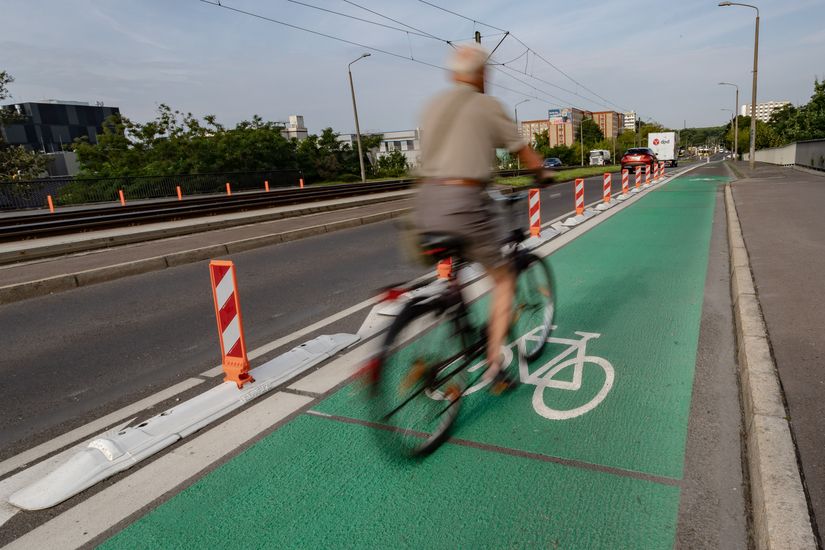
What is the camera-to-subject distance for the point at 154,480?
2.75 meters

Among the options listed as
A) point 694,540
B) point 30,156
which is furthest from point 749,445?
point 30,156

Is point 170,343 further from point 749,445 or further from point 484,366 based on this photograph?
point 749,445

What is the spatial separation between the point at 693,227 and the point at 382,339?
32.5ft

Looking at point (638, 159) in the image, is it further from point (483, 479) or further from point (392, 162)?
point (483, 479)

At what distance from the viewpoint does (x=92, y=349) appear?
484 centimetres

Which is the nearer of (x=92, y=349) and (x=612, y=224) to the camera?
(x=92, y=349)

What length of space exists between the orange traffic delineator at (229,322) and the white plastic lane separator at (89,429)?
0.44 m

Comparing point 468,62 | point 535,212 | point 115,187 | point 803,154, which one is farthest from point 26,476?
point 803,154

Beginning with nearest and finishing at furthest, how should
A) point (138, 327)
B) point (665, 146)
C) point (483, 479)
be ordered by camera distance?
point (483, 479) < point (138, 327) < point (665, 146)

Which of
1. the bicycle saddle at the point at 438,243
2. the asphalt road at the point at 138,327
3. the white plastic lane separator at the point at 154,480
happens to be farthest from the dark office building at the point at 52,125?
the bicycle saddle at the point at 438,243

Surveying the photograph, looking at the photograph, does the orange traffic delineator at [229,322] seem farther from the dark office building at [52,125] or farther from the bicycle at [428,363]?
the dark office building at [52,125]

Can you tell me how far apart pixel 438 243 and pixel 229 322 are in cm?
165

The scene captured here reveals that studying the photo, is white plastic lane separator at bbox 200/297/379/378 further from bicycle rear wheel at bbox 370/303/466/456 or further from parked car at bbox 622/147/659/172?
parked car at bbox 622/147/659/172

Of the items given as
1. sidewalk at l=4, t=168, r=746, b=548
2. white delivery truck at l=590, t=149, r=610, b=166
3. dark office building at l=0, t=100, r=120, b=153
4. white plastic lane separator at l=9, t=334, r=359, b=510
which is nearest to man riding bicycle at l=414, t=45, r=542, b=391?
sidewalk at l=4, t=168, r=746, b=548
